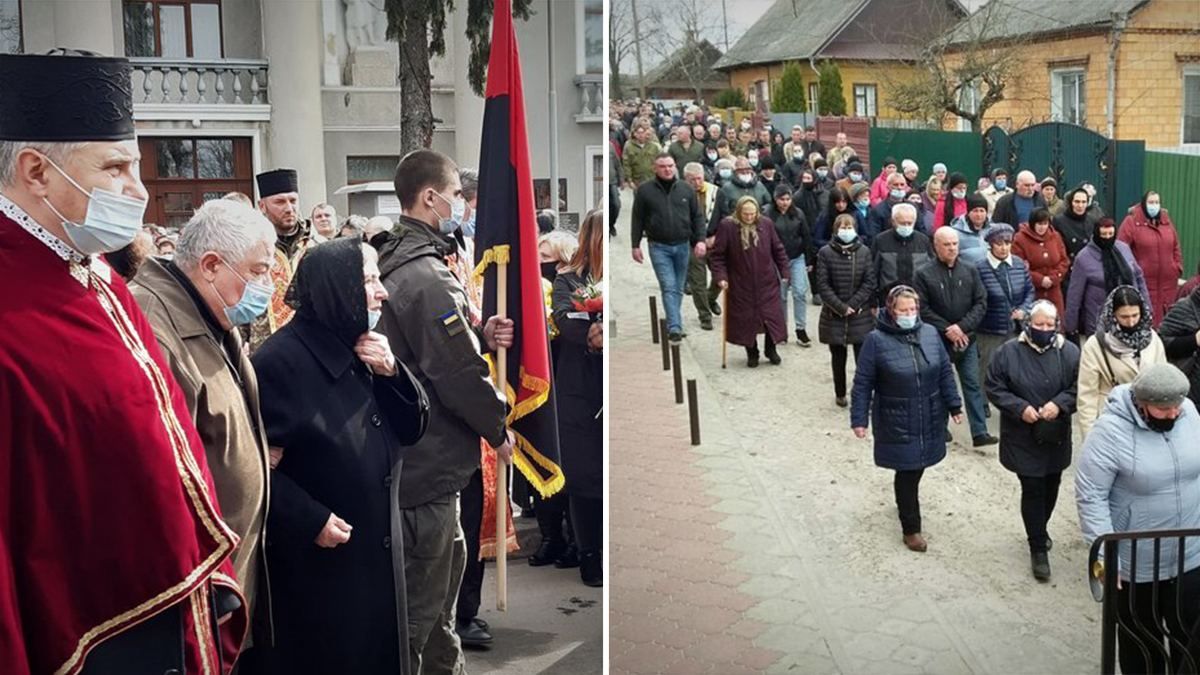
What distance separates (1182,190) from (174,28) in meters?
3.20

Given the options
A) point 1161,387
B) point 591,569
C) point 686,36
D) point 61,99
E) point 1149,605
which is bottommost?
point 1149,605

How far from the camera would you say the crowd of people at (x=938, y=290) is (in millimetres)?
4266

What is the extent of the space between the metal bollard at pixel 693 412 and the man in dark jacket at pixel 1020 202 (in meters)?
1.14

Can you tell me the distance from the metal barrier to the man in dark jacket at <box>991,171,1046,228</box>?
1056mm

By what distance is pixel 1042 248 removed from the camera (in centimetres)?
444

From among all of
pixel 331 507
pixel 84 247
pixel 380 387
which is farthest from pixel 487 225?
pixel 84 247

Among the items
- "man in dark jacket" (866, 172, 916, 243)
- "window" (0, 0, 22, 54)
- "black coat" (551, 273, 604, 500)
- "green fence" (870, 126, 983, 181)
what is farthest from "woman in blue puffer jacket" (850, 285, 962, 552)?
"window" (0, 0, 22, 54)

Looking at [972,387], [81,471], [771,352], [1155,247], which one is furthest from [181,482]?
[1155,247]

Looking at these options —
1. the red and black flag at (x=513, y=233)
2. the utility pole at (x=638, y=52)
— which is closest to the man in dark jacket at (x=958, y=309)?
the utility pole at (x=638, y=52)

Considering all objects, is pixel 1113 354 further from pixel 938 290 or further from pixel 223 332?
pixel 223 332

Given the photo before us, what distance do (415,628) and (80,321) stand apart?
141 centimetres

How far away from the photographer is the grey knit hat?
413cm

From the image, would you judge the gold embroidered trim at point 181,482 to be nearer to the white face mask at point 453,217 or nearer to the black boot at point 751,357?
the white face mask at point 453,217

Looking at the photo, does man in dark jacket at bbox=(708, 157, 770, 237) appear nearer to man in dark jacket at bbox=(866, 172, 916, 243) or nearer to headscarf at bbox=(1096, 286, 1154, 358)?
man in dark jacket at bbox=(866, 172, 916, 243)
